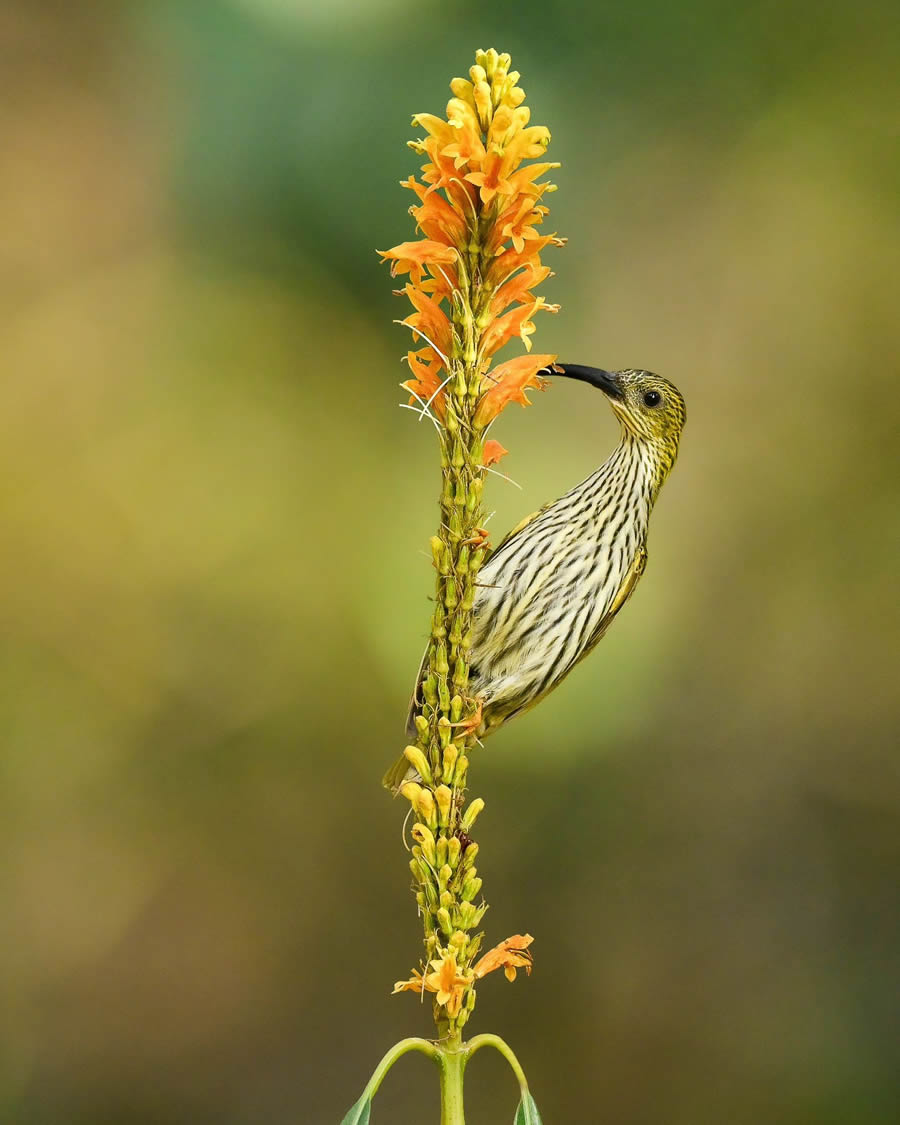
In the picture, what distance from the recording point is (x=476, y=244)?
1.16 metres

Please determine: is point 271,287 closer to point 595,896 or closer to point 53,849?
point 53,849

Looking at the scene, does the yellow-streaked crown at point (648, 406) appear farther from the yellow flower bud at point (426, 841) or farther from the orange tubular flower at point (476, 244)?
the yellow flower bud at point (426, 841)

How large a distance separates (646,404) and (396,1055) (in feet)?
3.91

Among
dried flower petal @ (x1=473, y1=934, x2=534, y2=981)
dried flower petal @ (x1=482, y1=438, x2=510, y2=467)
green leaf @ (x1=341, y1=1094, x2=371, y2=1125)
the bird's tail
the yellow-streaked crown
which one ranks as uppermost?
the yellow-streaked crown

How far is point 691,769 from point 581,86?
2.06 metres

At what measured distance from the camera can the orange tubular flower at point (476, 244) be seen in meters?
1.11

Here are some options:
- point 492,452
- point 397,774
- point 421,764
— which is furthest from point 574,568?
point 421,764

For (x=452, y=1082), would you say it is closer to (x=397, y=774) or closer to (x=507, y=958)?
(x=507, y=958)

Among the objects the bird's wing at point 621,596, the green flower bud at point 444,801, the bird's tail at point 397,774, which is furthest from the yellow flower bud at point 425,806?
the bird's wing at point 621,596

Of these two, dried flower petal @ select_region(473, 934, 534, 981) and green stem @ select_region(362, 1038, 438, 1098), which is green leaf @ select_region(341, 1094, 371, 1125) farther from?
dried flower petal @ select_region(473, 934, 534, 981)

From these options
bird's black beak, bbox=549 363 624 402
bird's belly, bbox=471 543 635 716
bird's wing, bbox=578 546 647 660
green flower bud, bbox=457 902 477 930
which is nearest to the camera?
green flower bud, bbox=457 902 477 930

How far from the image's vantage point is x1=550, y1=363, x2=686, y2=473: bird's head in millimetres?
1938

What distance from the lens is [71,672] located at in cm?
360

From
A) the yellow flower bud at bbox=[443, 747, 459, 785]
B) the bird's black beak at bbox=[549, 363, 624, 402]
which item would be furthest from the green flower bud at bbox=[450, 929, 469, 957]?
the bird's black beak at bbox=[549, 363, 624, 402]
